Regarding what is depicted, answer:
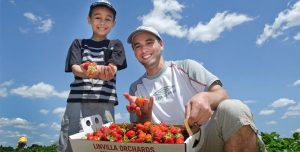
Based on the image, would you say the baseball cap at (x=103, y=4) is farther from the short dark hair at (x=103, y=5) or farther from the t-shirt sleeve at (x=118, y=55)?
the t-shirt sleeve at (x=118, y=55)

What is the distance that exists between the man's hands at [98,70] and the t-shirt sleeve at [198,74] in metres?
0.77

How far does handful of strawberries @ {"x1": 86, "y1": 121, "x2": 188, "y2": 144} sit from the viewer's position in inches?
106

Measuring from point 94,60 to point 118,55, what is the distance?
0.27m

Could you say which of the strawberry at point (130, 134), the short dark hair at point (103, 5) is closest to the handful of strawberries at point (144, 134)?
the strawberry at point (130, 134)

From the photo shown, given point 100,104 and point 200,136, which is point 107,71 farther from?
point 200,136

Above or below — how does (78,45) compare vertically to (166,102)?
above

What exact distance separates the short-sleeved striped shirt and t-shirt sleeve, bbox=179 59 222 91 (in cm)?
93

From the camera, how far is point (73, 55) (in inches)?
170

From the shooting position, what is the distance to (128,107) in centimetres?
326

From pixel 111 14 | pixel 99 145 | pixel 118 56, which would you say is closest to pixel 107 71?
pixel 118 56

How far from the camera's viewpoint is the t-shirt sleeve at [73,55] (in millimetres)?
4289

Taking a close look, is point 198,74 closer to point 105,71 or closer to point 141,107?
point 141,107

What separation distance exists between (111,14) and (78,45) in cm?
51

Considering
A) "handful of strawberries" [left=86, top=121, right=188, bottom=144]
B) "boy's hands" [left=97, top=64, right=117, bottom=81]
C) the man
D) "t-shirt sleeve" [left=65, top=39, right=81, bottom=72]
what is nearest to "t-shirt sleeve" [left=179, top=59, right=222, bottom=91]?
the man
